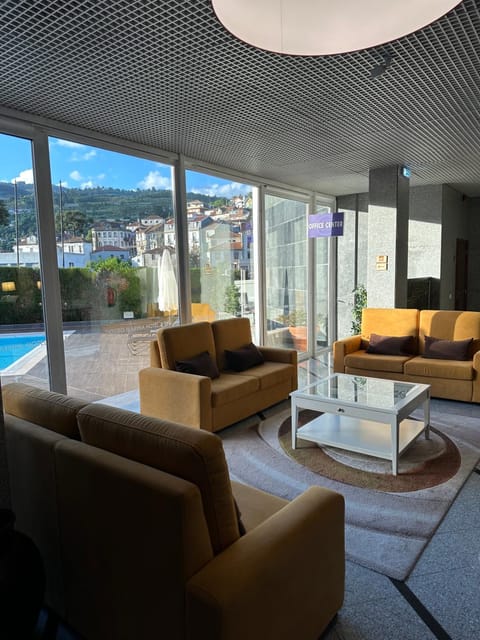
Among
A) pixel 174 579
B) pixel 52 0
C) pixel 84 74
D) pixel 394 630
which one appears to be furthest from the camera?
pixel 84 74

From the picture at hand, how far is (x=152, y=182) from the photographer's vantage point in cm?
484

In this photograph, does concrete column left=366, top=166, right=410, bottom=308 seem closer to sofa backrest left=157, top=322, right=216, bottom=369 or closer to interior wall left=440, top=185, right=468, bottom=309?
interior wall left=440, top=185, right=468, bottom=309

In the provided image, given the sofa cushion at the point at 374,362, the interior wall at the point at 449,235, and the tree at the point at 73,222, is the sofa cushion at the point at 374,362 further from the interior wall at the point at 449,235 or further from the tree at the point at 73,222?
the tree at the point at 73,222

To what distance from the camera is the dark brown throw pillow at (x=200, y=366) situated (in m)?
4.06

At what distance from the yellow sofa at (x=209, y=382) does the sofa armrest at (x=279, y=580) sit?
209 cm

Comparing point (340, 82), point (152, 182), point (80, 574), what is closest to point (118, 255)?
point (152, 182)

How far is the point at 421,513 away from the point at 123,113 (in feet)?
12.1

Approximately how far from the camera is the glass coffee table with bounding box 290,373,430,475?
314 cm

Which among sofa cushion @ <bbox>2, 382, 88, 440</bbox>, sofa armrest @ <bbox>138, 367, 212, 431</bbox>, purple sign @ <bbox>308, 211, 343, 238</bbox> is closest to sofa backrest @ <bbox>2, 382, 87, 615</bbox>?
sofa cushion @ <bbox>2, 382, 88, 440</bbox>

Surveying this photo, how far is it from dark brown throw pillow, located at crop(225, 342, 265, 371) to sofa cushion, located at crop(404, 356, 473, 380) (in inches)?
67.0

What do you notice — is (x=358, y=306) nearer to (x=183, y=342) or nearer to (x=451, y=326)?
(x=451, y=326)

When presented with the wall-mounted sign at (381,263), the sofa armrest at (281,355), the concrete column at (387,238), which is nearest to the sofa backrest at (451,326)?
the concrete column at (387,238)

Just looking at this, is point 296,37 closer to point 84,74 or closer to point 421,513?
point 84,74

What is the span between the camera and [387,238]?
19.6ft
